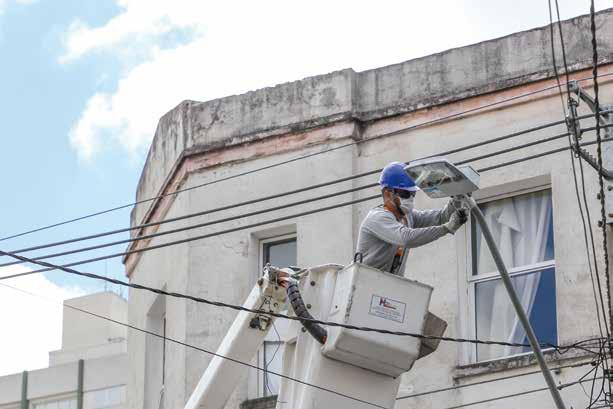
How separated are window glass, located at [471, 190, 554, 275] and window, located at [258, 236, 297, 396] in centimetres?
233

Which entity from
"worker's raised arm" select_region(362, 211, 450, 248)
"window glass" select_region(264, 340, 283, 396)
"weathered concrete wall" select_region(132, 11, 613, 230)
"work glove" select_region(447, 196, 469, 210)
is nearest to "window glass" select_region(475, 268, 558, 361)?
"weathered concrete wall" select_region(132, 11, 613, 230)

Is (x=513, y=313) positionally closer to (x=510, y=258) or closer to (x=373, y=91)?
(x=510, y=258)

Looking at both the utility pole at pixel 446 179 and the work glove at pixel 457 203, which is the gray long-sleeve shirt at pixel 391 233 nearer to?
the work glove at pixel 457 203

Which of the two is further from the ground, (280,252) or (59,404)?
(59,404)

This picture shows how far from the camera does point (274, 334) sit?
68.2 feet

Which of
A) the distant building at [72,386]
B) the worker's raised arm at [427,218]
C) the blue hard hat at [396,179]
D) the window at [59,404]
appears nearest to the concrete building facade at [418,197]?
the worker's raised arm at [427,218]

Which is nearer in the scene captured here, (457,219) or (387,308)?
(457,219)

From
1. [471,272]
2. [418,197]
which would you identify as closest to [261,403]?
[471,272]

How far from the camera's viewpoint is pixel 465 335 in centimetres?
1928

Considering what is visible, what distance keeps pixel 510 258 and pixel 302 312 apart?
5.75 metres

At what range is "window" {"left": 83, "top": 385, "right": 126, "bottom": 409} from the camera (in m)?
33.9

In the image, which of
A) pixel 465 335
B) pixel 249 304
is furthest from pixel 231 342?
pixel 465 335

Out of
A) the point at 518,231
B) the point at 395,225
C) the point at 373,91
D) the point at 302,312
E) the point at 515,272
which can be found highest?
the point at 373,91

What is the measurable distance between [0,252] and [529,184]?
280 inches
